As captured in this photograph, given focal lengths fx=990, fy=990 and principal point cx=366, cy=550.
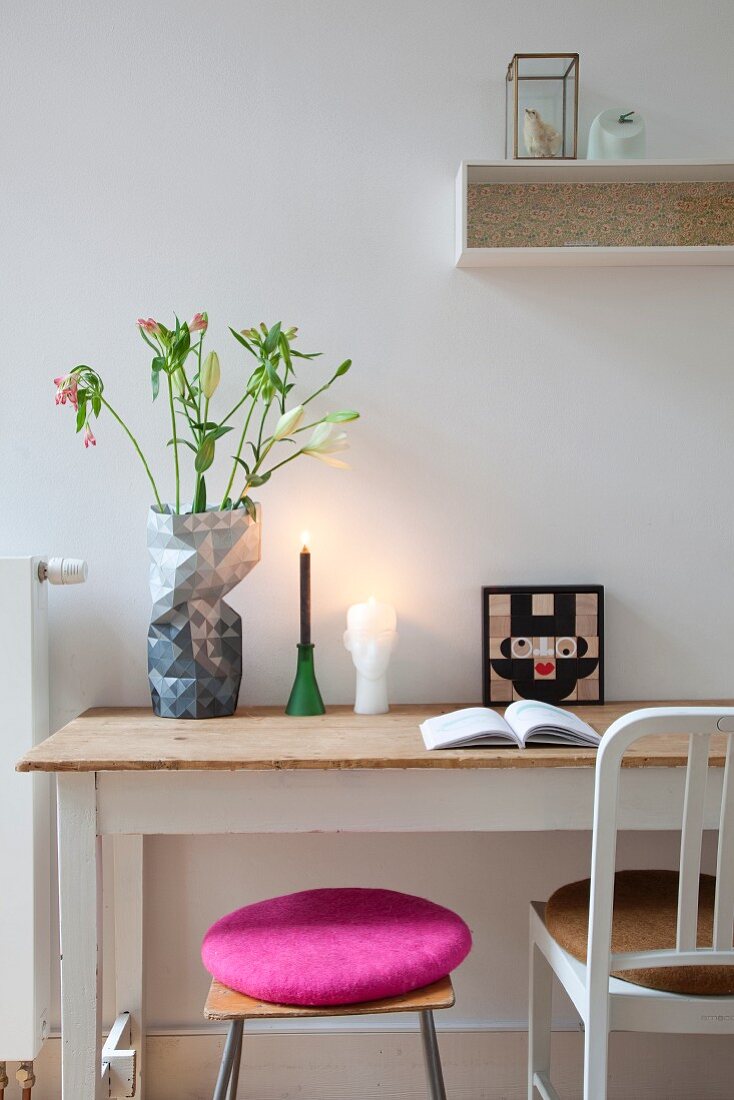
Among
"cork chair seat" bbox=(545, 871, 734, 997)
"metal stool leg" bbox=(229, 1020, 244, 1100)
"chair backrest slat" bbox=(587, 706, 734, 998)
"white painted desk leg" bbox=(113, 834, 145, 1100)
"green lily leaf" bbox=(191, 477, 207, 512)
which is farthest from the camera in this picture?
"white painted desk leg" bbox=(113, 834, 145, 1100)

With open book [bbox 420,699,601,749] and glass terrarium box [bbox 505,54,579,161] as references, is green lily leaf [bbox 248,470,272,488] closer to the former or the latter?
open book [bbox 420,699,601,749]

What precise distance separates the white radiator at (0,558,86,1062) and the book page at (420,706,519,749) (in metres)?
0.72

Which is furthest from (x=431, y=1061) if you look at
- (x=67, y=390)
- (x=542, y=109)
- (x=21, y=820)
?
(x=542, y=109)

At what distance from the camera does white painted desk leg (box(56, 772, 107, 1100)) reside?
1.49m

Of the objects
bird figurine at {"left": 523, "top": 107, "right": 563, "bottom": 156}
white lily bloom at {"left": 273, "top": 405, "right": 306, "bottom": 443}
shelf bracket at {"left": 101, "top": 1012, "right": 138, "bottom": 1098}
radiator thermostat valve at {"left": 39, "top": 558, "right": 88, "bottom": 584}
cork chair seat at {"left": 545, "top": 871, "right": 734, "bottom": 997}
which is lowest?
shelf bracket at {"left": 101, "top": 1012, "right": 138, "bottom": 1098}

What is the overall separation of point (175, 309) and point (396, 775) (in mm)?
1024

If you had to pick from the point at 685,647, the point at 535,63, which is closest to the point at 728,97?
the point at 535,63

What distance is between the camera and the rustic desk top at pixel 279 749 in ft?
4.83

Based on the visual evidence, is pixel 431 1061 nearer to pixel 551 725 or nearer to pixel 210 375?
pixel 551 725

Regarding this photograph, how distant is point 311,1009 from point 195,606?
28.9 inches

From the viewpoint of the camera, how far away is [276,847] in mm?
1984

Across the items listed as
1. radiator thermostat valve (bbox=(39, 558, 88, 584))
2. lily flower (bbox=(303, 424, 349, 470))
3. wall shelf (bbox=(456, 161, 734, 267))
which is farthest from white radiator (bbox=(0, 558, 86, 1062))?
wall shelf (bbox=(456, 161, 734, 267))

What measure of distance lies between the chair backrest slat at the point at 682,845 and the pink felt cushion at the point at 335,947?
222 mm

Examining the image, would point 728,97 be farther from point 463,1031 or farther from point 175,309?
point 463,1031
